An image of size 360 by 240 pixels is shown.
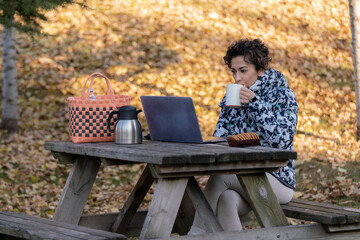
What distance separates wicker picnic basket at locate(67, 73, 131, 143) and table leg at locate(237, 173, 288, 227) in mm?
987

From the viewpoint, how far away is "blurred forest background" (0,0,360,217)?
7.77m

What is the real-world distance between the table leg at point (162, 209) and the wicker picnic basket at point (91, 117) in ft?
2.66

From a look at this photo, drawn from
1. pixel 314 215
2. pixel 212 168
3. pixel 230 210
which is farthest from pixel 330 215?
pixel 212 168

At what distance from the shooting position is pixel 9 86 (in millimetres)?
9922

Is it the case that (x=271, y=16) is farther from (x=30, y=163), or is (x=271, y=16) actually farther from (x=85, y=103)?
(x=85, y=103)

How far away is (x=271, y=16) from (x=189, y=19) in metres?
1.97

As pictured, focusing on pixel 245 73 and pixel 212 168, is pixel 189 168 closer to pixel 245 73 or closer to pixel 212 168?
pixel 212 168

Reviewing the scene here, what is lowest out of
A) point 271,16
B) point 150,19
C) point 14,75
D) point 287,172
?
point 14,75

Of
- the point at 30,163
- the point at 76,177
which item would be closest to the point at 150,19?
the point at 30,163

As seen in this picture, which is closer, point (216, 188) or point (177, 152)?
point (177, 152)

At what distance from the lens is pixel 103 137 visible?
417cm

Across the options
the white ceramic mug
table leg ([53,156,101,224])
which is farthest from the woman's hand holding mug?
table leg ([53,156,101,224])

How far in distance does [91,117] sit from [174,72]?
778cm

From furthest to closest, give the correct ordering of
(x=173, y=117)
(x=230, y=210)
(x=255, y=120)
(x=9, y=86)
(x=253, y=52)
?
(x=9, y=86)
(x=253, y=52)
(x=255, y=120)
(x=230, y=210)
(x=173, y=117)
